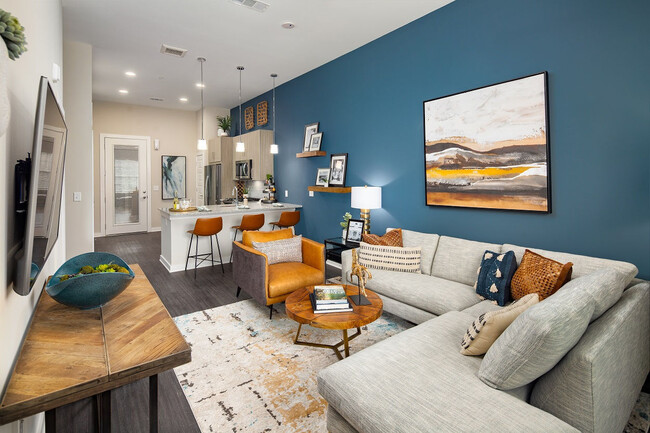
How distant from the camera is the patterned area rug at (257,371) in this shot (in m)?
1.91

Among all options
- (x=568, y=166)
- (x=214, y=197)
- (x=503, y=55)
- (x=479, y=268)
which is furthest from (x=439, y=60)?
(x=214, y=197)

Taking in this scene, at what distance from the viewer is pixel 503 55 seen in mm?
3131

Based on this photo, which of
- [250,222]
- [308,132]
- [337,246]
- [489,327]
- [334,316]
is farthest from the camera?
[308,132]

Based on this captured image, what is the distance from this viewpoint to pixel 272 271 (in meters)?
3.30

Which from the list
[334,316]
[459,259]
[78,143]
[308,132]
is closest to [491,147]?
[459,259]

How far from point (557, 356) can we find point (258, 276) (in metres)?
2.40

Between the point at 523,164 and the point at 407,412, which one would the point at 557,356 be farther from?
the point at 523,164

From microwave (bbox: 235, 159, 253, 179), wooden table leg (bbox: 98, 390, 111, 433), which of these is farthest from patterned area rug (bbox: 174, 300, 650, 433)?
microwave (bbox: 235, 159, 253, 179)

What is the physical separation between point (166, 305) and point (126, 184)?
227 inches

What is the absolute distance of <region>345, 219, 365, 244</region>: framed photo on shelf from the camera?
15.0 ft

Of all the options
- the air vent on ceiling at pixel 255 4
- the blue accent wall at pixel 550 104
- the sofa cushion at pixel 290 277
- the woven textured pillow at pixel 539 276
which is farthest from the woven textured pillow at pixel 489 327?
the air vent on ceiling at pixel 255 4

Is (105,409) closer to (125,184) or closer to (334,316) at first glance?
(334,316)

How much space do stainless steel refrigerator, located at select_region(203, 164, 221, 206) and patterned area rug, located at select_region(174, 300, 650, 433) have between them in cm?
480

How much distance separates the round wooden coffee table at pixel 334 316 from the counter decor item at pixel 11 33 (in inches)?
73.9
